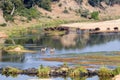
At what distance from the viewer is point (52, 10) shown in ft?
508

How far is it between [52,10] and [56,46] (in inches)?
2432

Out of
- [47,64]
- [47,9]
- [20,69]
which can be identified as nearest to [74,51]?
[47,64]

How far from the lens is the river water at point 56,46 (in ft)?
241

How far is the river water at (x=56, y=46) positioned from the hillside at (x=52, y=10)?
64.5 ft

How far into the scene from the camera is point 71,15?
15512 centimetres

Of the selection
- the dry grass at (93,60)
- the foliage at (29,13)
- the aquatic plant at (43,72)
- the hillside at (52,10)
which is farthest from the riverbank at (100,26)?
the aquatic plant at (43,72)

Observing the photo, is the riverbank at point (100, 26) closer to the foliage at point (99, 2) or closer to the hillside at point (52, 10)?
the hillside at point (52, 10)

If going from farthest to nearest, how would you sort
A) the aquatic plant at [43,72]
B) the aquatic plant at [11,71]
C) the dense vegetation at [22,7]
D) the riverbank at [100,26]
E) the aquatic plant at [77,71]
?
the dense vegetation at [22,7] < the riverbank at [100,26] < the aquatic plant at [11,71] < the aquatic plant at [43,72] < the aquatic plant at [77,71]

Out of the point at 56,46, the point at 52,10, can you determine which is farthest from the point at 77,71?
the point at 52,10

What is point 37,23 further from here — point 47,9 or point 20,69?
point 20,69

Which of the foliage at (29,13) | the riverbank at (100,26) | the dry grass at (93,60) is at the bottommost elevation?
the riverbank at (100,26)

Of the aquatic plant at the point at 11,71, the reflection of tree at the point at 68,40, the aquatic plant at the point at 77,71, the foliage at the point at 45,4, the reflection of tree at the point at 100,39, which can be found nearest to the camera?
the aquatic plant at the point at 77,71

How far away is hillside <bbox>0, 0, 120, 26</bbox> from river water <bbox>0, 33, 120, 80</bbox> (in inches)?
774

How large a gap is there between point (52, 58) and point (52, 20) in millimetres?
63968
